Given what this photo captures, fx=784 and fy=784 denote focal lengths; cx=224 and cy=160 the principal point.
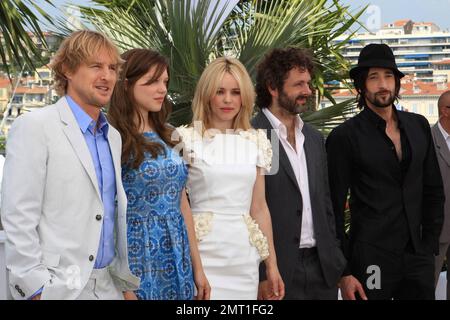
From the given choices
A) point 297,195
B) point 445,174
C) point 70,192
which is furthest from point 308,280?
point 445,174

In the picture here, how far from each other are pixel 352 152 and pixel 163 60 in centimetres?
106

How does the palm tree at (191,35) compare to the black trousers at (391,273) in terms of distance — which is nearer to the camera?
the black trousers at (391,273)

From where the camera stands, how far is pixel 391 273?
357 cm

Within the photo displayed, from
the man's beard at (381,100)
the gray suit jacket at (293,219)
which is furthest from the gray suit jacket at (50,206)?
the man's beard at (381,100)

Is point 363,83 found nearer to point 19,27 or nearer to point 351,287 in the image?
point 351,287

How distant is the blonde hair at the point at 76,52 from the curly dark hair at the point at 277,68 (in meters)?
1.16

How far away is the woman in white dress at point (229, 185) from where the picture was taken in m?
3.17

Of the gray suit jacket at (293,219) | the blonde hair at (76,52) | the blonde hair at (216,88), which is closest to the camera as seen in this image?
the blonde hair at (76,52)

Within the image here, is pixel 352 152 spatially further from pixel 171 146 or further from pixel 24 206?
pixel 24 206

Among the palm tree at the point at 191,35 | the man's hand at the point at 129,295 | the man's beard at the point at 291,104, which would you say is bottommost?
the man's hand at the point at 129,295

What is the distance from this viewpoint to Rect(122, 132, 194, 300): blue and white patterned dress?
9.34 feet

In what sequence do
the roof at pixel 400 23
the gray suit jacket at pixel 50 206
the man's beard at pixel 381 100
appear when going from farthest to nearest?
the roof at pixel 400 23 → the man's beard at pixel 381 100 → the gray suit jacket at pixel 50 206

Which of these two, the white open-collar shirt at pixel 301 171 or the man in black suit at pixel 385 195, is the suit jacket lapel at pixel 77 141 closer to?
the white open-collar shirt at pixel 301 171
